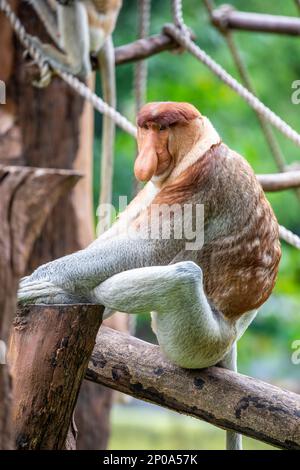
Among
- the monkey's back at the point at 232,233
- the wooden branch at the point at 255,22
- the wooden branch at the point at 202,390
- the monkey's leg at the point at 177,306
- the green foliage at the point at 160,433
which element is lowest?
the green foliage at the point at 160,433

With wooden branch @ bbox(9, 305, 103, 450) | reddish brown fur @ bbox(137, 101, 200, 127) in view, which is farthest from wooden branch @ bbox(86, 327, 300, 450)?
reddish brown fur @ bbox(137, 101, 200, 127)

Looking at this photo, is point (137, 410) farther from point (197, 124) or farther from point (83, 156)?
point (197, 124)

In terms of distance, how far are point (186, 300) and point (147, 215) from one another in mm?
332

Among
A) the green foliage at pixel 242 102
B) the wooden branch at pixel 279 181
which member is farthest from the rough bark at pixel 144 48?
the green foliage at pixel 242 102

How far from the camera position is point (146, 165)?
8.80ft

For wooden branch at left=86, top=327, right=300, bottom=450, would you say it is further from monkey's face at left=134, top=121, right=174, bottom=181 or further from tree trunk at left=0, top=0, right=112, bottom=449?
tree trunk at left=0, top=0, right=112, bottom=449

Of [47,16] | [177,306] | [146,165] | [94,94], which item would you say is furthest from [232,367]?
[47,16]

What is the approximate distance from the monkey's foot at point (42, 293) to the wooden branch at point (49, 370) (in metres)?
0.15

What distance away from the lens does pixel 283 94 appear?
39.1ft

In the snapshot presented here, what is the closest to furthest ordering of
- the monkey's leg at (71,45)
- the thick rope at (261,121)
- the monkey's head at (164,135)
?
the monkey's head at (164,135), the monkey's leg at (71,45), the thick rope at (261,121)

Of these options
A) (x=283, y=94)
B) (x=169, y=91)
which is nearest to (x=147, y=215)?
(x=169, y=91)

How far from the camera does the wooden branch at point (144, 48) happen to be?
482cm

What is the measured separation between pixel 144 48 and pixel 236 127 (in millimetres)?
6531

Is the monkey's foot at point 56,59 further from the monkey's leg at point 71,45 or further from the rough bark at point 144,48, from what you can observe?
the rough bark at point 144,48
